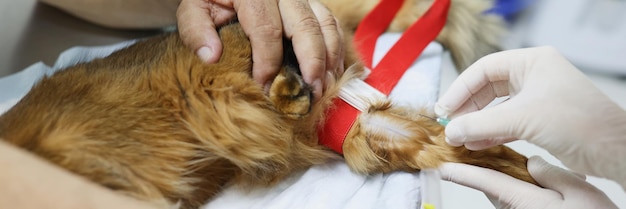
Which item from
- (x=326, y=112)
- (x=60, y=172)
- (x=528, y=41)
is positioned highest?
(x=60, y=172)

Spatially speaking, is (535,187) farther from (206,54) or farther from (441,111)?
(206,54)

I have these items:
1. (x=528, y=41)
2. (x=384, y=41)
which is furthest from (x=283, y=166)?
(x=528, y=41)

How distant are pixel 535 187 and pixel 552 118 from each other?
160 mm

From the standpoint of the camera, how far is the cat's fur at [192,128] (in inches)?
37.2

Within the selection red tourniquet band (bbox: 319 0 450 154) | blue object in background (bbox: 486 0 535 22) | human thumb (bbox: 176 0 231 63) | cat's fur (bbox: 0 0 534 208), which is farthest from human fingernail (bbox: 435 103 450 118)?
blue object in background (bbox: 486 0 535 22)

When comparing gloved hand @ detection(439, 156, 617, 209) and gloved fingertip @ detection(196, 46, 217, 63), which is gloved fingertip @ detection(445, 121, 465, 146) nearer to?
gloved hand @ detection(439, 156, 617, 209)

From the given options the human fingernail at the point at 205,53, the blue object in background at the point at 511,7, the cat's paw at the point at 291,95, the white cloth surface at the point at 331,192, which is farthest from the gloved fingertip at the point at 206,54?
the blue object in background at the point at 511,7

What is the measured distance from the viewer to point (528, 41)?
2.19 metres

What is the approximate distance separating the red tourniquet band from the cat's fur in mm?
22

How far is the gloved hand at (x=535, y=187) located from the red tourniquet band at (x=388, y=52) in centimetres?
22

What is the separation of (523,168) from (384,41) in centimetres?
66

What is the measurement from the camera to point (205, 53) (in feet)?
3.62

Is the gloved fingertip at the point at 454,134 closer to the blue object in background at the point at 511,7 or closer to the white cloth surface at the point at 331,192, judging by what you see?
the white cloth surface at the point at 331,192

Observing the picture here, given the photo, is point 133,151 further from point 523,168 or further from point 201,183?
point 523,168
